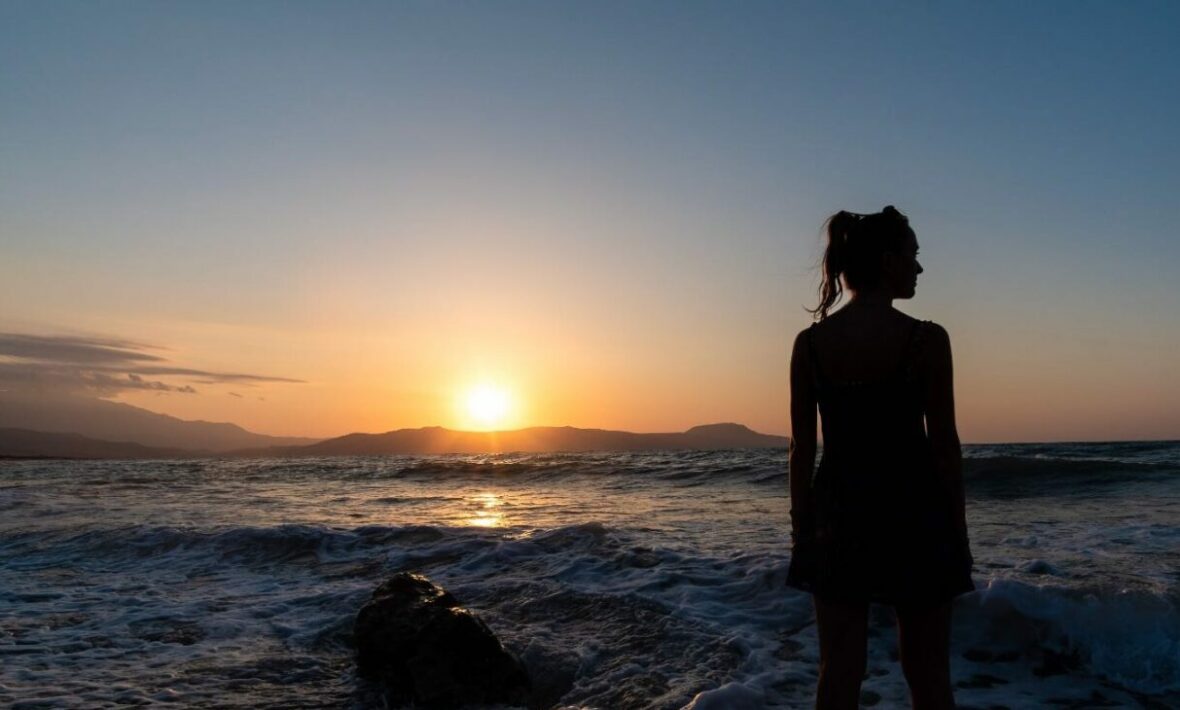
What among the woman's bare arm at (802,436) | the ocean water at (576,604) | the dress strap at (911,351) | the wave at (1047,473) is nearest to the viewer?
the dress strap at (911,351)

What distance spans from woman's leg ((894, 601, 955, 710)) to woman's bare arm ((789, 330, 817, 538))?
0.44 m

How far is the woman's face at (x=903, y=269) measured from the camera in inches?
110

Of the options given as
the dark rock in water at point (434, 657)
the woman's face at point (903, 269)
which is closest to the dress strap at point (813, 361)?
the woman's face at point (903, 269)

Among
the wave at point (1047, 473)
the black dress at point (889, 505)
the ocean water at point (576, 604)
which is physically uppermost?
the black dress at point (889, 505)

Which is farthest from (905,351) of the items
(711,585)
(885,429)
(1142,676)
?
(711,585)

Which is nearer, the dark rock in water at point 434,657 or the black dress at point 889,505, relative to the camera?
the black dress at point 889,505

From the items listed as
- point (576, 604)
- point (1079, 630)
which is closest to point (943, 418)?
point (1079, 630)

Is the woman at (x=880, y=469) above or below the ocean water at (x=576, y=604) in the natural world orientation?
above

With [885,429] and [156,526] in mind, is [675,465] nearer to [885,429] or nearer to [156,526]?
[156,526]

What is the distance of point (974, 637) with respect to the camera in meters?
5.88

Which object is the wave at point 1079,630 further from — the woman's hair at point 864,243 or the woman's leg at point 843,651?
the woman's hair at point 864,243

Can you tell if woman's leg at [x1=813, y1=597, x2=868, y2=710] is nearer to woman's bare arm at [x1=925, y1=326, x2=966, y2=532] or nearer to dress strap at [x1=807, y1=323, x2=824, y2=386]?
woman's bare arm at [x1=925, y1=326, x2=966, y2=532]

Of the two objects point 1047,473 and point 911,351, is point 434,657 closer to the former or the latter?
point 911,351

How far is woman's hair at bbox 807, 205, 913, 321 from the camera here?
2.80 m
